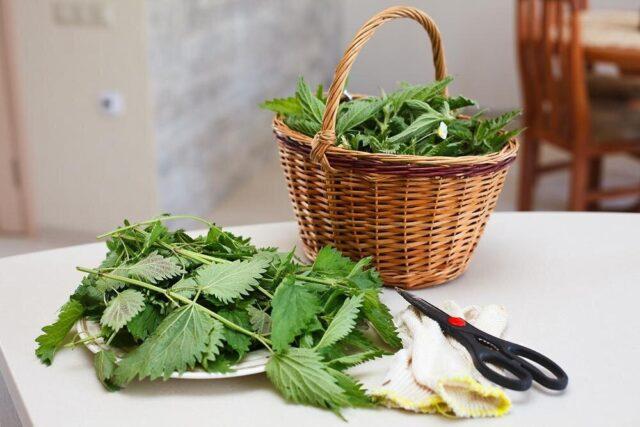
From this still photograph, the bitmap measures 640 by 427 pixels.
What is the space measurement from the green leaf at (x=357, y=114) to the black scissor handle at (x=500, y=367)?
→ 310mm

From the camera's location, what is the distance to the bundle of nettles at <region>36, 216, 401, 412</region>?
777mm

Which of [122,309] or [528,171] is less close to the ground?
[122,309]

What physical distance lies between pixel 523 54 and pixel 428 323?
2513 millimetres

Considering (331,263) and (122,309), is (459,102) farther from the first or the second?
(122,309)

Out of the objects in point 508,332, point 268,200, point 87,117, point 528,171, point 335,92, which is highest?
point 335,92

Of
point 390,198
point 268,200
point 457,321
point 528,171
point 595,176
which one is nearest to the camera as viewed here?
point 457,321

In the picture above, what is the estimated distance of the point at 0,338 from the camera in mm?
906

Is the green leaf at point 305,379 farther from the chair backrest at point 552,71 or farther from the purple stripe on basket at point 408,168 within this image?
the chair backrest at point 552,71

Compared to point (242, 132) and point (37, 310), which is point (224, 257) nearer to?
point (37, 310)

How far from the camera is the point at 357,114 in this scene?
101 cm

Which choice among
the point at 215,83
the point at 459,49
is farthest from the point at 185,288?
the point at 459,49

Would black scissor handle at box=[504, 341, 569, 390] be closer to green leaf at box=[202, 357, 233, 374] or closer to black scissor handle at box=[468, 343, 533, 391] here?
black scissor handle at box=[468, 343, 533, 391]

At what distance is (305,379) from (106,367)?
18cm

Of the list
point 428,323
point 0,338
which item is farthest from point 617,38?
point 0,338
